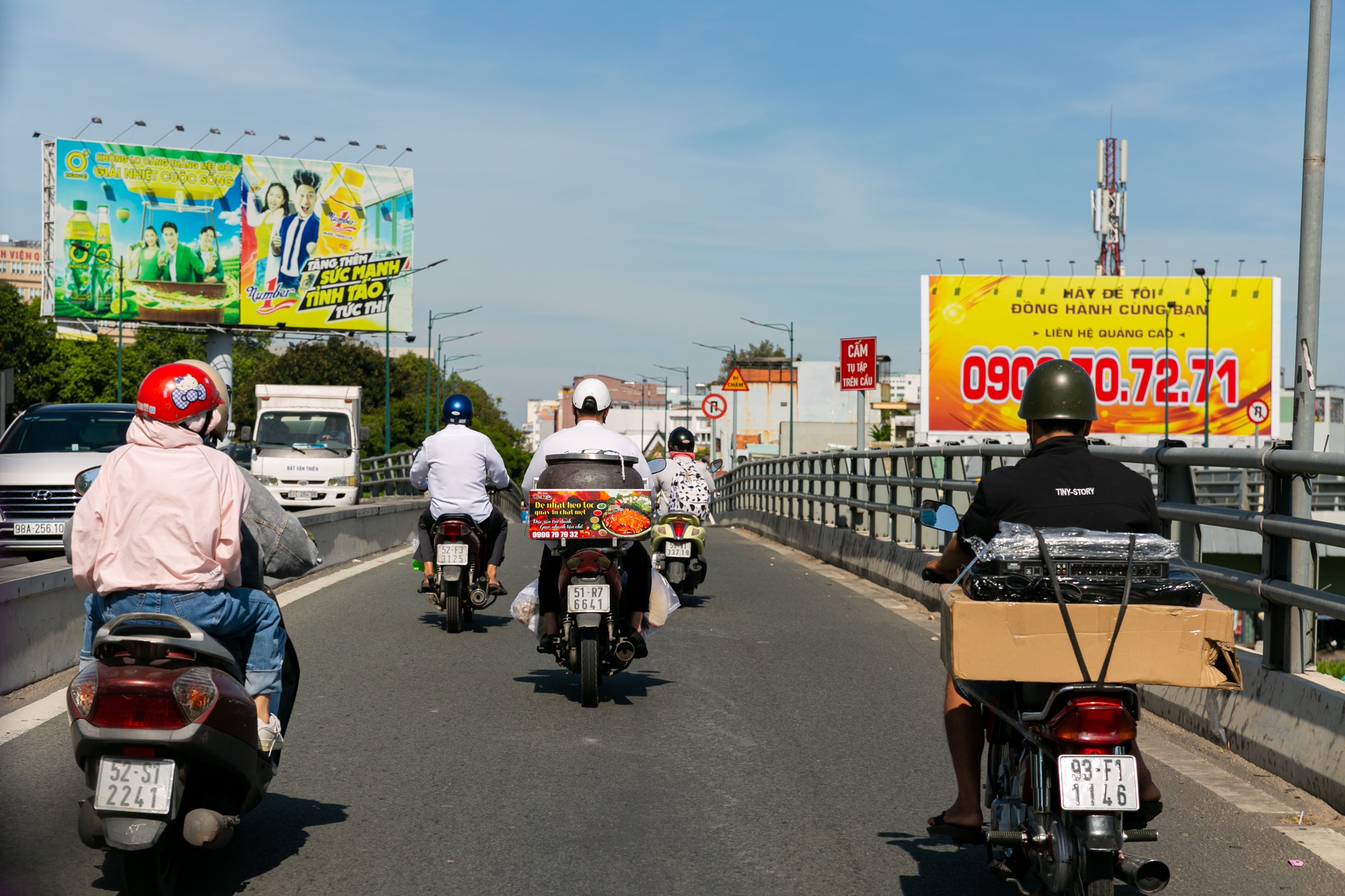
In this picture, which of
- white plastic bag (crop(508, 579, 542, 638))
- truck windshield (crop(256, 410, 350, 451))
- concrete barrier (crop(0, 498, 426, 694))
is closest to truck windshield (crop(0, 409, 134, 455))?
concrete barrier (crop(0, 498, 426, 694))

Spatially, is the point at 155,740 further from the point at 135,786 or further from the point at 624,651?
the point at 624,651

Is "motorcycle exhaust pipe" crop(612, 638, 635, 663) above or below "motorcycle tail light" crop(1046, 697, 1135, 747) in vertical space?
below

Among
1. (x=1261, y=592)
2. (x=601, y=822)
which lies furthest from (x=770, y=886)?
(x=1261, y=592)

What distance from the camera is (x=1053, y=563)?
402cm

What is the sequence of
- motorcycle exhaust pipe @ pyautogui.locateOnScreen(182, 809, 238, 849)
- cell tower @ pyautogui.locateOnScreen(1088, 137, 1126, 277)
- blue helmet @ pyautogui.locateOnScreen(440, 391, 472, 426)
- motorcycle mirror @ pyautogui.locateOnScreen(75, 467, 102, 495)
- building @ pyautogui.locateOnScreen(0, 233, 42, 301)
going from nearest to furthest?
motorcycle exhaust pipe @ pyautogui.locateOnScreen(182, 809, 238, 849) → motorcycle mirror @ pyautogui.locateOnScreen(75, 467, 102, 495) → blue helmet @ pyautogui.locateOnScreen(440, 391, 472, 426) → cell tower @ pyautogui.locateOnScreen(1088, 137, 1126, 277) → building @ pyautogui.locateOnScreen(0, 233, 42, 301)

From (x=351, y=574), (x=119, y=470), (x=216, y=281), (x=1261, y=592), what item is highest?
(x=216, y=281)

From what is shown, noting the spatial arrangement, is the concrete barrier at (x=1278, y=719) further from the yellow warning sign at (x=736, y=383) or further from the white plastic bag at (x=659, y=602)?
the yellow warning sign at (x=736, y=383)

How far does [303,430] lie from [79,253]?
81.2 ft

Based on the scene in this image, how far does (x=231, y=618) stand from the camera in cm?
459

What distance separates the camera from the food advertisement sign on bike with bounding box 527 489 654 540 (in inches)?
307

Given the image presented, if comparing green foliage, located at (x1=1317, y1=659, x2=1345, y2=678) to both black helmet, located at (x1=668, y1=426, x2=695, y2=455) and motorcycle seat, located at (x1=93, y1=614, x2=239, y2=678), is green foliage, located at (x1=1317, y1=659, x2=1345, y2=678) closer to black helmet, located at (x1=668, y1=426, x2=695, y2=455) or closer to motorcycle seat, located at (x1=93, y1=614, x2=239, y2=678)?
black helmet, located at (x1=668, y1=426, x2=695, y2=455)

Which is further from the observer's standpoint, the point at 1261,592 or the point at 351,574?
the point at 351,574

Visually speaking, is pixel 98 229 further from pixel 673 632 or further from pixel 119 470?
pixel 119 470

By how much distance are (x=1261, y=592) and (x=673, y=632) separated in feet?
16.9
